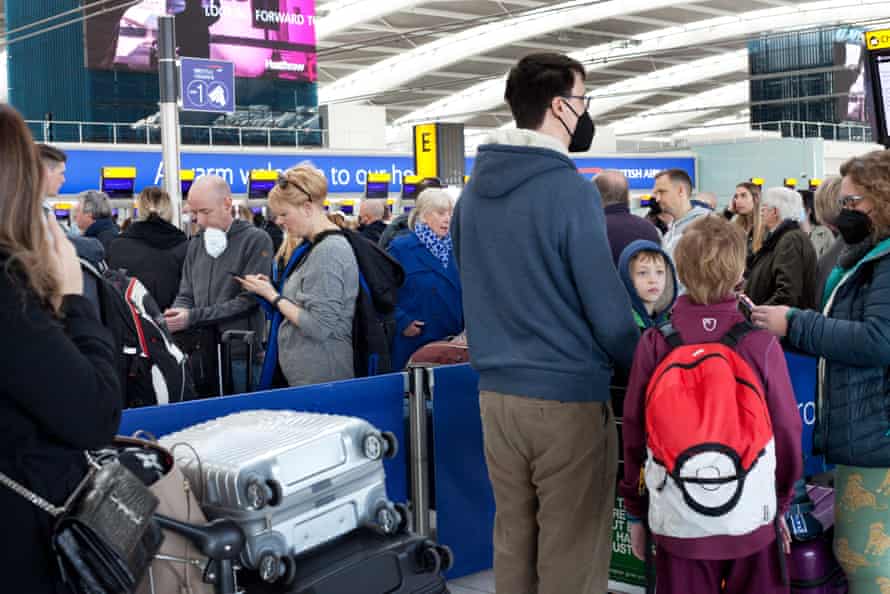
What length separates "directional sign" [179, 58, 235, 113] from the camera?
10.9 m

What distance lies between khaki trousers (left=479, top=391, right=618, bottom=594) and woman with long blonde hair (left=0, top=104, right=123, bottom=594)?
1.19 m

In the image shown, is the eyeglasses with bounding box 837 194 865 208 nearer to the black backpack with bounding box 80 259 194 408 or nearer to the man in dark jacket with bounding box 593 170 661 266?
the man in dark jacket with bounding box 593 170 661 266

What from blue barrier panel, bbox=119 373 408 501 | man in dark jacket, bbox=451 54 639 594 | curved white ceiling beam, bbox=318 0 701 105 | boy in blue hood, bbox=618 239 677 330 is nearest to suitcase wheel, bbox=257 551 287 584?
man in dark jacket, bbox=451 54 639 594

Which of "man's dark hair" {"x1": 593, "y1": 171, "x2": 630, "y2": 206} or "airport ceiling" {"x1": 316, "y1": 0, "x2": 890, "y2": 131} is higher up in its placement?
"airport ceiling" {"x1": 316, "y1": 0, "x2": 890, "y2": 131}

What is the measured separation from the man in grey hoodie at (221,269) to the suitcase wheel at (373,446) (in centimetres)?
205

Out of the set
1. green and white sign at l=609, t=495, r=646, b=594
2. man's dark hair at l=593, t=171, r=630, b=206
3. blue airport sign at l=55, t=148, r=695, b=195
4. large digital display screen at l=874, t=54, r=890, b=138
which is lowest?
green and white sign at l=609, t=495, r=646, b=594

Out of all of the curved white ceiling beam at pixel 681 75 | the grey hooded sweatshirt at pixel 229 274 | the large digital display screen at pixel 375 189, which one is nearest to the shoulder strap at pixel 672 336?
the grey hooded sweatshirt at pixel 229 274

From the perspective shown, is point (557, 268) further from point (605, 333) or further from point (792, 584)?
point (792, 584)

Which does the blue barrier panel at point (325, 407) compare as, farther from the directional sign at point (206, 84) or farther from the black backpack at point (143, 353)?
the directional sign at point (206, 84)

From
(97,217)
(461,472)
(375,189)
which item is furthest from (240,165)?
(461,472)

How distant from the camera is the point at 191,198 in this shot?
4684 millimetres

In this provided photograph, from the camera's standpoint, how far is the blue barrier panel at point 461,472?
4.05 metres

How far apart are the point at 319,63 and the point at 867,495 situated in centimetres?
3314

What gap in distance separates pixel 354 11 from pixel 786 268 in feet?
82.1
